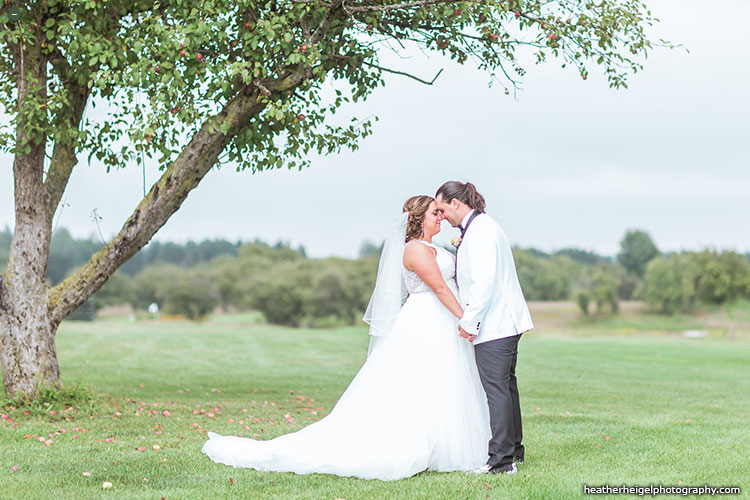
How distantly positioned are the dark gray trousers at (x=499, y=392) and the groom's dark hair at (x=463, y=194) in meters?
1.30

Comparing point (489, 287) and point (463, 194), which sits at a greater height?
point (463, 194)

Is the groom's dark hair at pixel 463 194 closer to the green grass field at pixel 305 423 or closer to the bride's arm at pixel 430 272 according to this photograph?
the bride's arm at pixel 430 272

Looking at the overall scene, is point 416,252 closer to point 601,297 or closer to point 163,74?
point 163,74

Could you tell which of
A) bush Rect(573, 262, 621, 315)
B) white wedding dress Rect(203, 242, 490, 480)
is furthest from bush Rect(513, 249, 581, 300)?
white wedding dress Rect(203, 242, 490, 480)

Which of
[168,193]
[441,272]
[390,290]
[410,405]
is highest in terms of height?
[168,193]

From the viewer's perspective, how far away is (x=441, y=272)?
8039 mm

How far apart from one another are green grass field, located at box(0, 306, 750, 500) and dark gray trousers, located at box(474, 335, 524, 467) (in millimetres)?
276

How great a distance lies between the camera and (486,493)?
264 inches

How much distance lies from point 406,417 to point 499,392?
3.04 ft

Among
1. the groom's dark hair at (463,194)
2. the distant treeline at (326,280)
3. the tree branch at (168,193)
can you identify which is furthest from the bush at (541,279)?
the groom's dark hair at (463,194)

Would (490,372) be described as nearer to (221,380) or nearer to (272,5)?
(272,5)

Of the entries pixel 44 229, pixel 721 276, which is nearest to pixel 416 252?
pixel 44 229

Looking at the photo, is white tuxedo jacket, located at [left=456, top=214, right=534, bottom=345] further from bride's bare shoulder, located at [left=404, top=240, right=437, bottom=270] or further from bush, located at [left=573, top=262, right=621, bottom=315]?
bush, located at [left=573, top=262, right=621, bottom=315]

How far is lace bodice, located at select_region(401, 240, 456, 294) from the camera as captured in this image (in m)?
8.05
